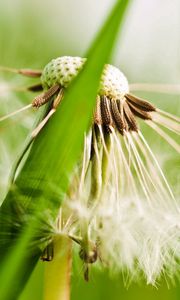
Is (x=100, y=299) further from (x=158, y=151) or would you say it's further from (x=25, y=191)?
(x=25, y=191)

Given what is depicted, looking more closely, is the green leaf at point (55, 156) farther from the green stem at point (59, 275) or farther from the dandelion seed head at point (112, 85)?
the dandelion seed head at point (112, 85)

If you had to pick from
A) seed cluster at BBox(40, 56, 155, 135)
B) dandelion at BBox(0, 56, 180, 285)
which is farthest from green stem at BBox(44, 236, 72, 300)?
seed cluster at BBox(40, 56, 155, 135)

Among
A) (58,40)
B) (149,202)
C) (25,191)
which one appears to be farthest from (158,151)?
(25,191)

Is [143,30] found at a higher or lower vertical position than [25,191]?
higher

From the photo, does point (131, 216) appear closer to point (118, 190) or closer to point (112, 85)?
point (118, 190)

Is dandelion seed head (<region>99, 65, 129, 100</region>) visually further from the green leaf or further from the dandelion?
the green leaf

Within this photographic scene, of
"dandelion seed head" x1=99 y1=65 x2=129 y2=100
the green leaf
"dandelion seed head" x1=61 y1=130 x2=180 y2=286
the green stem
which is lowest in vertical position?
the green stem
